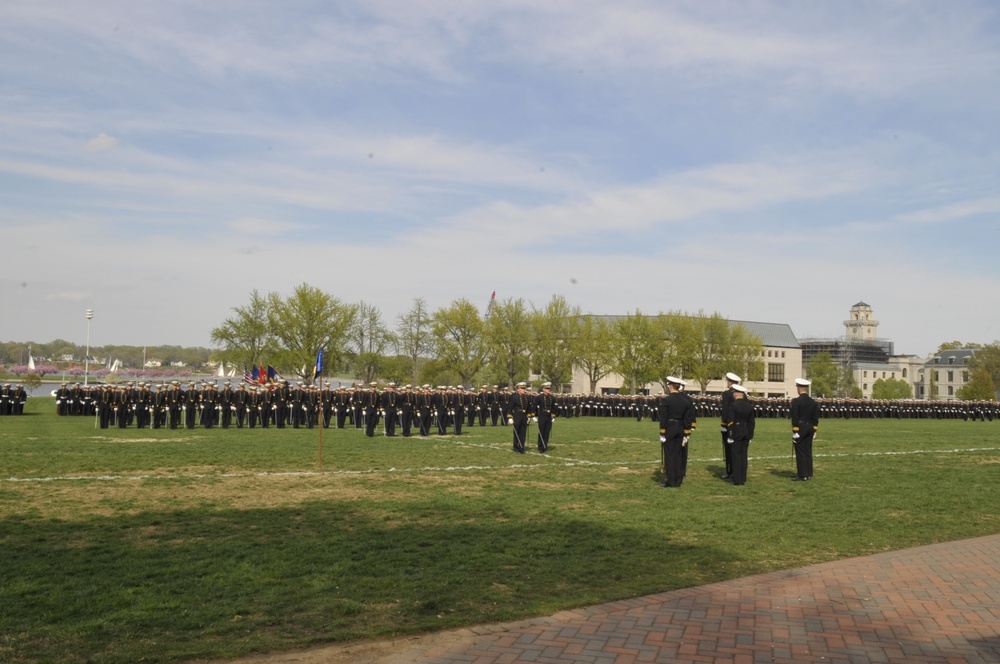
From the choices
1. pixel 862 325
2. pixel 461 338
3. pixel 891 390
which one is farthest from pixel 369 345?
pixel 862 325

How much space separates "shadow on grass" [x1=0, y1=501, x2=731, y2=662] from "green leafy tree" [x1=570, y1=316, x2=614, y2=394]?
213ft

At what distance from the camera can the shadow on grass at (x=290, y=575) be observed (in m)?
5.91

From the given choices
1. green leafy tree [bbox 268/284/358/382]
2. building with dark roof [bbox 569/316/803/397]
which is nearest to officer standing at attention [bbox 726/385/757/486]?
green leafy tree [bbox 268/284/358/382]

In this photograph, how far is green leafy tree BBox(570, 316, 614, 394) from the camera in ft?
247

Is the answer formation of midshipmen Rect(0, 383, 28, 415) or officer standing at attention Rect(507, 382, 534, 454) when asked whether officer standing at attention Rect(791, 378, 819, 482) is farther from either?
formation of midshipmen Rect(0, 383, 28, 415)

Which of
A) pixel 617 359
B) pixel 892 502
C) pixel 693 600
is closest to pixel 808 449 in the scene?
pixel 892 502

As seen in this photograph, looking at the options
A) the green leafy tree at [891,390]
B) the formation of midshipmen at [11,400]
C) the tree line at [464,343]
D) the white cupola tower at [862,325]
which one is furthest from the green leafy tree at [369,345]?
the white cupola tower at [862,325]

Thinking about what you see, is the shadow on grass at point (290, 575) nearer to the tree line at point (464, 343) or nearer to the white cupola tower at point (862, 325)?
the tree line at point (464, 343)

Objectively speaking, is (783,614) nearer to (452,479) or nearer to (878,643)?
(878,643)

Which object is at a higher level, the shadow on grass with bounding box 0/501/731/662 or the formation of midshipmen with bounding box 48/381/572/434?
the formation of midshipmen with bounding box 48/381/572/434

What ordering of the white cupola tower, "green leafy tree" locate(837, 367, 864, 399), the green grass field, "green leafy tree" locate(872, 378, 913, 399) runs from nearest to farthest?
the green grass field < "green leafy tree" locate(872, 378, 913, 399) < "green leafy tree" locate(837, 367, 864, 399) < the white cupola tower

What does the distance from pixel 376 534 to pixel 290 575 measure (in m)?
1.96

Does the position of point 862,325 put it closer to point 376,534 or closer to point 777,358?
point 777,358

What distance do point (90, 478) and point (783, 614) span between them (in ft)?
37.2
